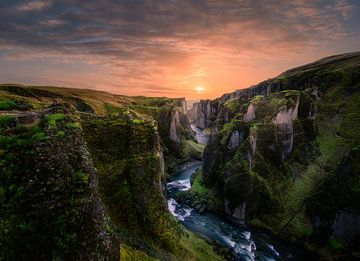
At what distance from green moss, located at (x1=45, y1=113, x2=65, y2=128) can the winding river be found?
35.2 metres

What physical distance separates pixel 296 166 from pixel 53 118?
59.6 m

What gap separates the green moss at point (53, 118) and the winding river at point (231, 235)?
35.2 m

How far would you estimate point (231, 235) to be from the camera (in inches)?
1896

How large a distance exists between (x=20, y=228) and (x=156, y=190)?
44.1 ft

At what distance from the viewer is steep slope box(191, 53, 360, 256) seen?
46156mm

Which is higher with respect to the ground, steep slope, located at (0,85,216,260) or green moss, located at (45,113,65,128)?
green moss, located at (45,113,65,128)

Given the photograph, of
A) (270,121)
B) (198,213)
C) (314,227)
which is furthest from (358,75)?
(198,213)

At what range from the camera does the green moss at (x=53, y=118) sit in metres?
15.6

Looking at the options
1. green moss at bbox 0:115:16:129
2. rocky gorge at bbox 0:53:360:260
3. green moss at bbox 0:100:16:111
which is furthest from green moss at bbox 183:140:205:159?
green moss at bbox 0:115:16:129

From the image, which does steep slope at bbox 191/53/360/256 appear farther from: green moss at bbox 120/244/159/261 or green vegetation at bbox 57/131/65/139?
green vegetation at bbox 57/131/65/139

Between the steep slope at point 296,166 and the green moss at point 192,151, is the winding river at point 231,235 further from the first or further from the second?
the green moss at point 192,151

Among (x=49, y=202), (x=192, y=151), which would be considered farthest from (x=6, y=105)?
(x=192, y=151)

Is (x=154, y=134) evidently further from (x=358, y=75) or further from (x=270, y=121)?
(x=358, y=75)

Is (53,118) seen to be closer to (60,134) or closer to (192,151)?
(60,134)
